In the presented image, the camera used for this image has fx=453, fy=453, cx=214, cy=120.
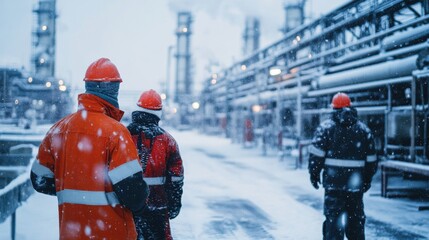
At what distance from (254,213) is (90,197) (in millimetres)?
5458

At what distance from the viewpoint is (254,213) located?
7.66 meters

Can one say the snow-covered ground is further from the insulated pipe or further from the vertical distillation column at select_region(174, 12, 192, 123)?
the vertical distillation column at select_region(174, 12, 192, 123)

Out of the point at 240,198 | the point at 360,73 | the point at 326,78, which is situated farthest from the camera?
the point at 326,78

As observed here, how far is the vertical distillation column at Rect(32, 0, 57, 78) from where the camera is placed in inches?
1620

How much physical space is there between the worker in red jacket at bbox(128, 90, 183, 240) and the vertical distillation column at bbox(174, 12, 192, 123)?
4437 cm

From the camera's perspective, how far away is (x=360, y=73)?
41.0 ft

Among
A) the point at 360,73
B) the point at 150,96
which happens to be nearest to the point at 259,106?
the point at 360,73

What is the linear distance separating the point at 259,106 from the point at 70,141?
859 inches

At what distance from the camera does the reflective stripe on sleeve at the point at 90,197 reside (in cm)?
250

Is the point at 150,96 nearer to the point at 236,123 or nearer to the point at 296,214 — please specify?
the point at 296,214

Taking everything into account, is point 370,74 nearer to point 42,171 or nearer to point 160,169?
point 160,169

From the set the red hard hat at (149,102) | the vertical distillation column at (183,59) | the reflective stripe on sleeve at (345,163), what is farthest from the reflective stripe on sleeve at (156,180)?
the vertical distillation column at (183,59)

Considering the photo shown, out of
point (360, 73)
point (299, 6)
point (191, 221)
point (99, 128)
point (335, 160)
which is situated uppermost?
point (299, 6)

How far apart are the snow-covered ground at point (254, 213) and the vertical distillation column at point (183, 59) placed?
3652cm
